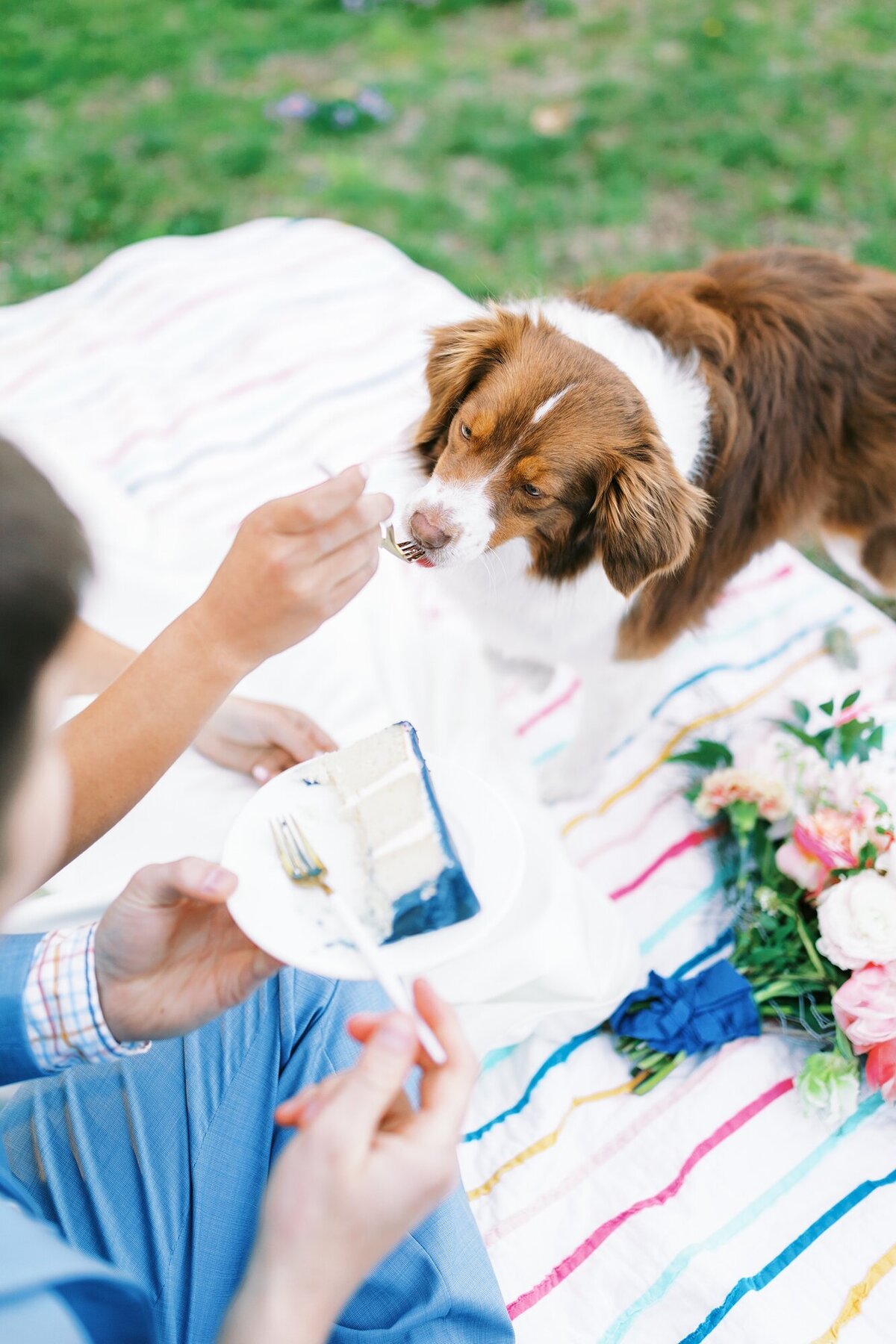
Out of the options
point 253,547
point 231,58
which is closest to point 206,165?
point 231,58

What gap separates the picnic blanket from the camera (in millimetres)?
1782

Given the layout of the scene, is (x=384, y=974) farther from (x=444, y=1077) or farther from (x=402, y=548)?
(x=402, y=548)

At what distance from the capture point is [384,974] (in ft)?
3.88

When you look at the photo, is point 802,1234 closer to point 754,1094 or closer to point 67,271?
point 754,1094

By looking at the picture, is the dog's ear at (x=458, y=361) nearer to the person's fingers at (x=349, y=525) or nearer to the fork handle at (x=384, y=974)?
the person's fingers at (x=349, y=525)

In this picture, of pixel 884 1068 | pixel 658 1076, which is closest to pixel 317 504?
pixel 658 1076

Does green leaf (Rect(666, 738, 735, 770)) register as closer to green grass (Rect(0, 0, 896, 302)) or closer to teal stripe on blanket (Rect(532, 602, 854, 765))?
teal stripe on blanket (Rect(532, 602, 854, 765))

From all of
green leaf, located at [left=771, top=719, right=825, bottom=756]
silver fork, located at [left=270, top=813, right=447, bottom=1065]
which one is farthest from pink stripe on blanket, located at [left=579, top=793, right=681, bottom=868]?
silver fork, located at [left=270, top=813, right=447, bottom=1065]

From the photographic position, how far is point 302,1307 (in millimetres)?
983

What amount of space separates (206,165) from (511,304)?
254 cm

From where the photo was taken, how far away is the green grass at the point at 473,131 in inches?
151

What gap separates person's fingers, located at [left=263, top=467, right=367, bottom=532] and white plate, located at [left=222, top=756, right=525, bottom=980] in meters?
0.39

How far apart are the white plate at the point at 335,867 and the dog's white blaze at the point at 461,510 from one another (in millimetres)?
523

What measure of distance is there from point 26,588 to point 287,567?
50 centimetres
